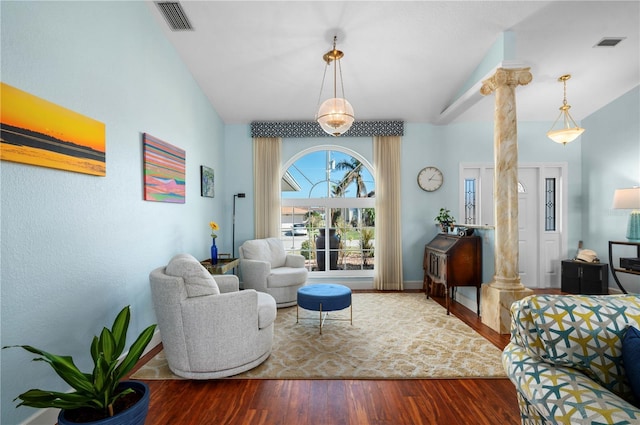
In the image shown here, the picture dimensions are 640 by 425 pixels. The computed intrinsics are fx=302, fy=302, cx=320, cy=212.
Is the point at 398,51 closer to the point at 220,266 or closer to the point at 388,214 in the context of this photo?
the point at 388,214

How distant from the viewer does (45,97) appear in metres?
1.86

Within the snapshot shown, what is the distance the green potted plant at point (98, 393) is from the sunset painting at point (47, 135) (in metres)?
1.06

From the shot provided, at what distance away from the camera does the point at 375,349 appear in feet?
9.53

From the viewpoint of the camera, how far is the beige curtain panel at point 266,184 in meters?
5.24

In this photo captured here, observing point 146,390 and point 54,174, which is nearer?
point 146,390

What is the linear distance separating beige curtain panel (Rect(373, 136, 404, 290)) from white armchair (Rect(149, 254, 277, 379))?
10.3 ft

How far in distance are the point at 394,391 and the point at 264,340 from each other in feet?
3.74

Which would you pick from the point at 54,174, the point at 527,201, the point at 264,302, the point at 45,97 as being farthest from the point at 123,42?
the point at 527,201

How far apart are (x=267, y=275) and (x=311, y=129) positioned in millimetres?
2602

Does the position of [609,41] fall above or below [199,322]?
above

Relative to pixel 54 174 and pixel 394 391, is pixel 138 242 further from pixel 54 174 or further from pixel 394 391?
pixel 394 391

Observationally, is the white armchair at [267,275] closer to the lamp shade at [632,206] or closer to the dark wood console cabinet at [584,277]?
the dark wood console cabinet at [584,277]

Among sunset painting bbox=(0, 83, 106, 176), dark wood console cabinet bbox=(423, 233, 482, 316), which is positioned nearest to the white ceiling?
sunset painting bbox=(0, 83, 106, 176)

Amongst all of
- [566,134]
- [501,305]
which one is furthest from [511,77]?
[501,305]
